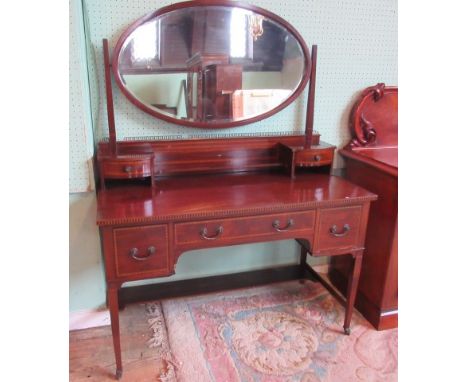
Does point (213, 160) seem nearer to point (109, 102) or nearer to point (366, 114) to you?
point (109, 102)

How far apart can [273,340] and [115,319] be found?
2.44 feet

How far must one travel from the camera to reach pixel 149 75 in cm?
160

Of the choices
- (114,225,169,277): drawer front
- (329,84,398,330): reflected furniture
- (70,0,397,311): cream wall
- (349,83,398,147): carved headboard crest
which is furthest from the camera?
(349,83,398,147): carved headboard crest

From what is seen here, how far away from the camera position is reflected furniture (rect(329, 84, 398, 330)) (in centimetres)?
170

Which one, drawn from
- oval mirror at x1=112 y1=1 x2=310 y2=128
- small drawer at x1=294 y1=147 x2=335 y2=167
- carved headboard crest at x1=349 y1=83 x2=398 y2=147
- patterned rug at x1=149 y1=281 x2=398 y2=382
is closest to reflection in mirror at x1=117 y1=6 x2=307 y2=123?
oval mirror at x1=112 y1=1 x2=310 y2=128

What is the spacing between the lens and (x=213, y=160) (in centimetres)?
178

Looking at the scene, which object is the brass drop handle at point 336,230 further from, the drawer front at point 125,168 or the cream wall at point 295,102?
the drawer front at point 125,168

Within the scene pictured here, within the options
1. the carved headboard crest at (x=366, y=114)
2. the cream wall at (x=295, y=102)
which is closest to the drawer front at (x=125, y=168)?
the cream wall at (x=295, y=102)

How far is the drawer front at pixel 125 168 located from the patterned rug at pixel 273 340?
0.80 metres

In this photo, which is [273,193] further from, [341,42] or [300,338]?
[341,42]

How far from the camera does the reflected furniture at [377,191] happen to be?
1700 mm

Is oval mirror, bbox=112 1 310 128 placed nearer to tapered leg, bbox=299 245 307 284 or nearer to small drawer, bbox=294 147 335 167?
small drawer, bbox=294 147 335 167

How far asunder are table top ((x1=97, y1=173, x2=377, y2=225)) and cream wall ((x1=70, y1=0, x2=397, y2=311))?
10.0 inches
